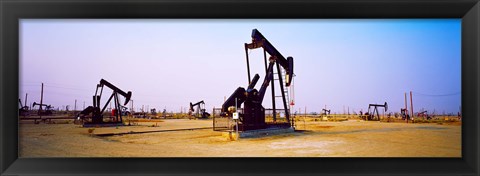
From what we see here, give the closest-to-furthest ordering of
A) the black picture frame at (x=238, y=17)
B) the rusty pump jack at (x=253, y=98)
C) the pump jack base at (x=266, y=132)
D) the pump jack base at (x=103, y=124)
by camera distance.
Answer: the black picture frame at (x=238, y=17) → the pump jack base at (x=266, y=132) → the rusty pump jack at (x=253, y=98) → the pump jack base at (x=103, y=124)

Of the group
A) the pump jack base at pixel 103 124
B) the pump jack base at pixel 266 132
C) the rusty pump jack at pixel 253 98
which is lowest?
the pump jack base at pixel 103 124

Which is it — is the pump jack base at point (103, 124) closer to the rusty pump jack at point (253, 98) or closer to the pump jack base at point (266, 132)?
the rusty pump jack at point (253, 98)

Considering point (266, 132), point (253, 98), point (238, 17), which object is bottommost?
point (266, 132)

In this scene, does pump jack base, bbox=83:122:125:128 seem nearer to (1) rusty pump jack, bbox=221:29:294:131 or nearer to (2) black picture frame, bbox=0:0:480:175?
(1) rusty pump jack, bbox=221:29:294:131

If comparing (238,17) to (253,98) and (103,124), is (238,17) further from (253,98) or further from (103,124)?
(103,124)

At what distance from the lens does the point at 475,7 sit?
5484 millimetres

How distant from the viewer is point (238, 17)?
561 centimetres

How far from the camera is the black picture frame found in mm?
5434

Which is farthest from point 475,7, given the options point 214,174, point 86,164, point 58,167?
point 58,167

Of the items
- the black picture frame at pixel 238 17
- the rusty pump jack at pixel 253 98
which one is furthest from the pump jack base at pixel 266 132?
the black picture frame at pixel 238 17

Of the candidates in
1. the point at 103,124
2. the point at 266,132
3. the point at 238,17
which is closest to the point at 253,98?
the point at 266,132

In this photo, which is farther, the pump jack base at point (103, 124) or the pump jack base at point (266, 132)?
the pump jack base at point (103, 124)

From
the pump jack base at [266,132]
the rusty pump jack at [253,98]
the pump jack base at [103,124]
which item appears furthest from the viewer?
the pump jack base at [103,124]

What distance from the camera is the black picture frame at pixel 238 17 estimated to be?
214 inches
